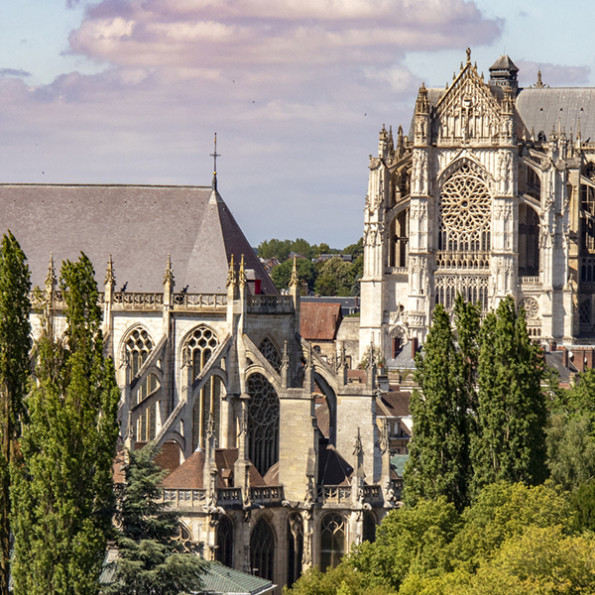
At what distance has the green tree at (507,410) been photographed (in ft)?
240

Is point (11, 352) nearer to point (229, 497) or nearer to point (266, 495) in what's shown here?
point (229, 497)

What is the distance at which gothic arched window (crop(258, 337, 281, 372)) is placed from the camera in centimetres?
8700

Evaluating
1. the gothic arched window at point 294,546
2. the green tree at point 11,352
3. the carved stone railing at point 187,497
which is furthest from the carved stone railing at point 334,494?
the green tree at point 11,352

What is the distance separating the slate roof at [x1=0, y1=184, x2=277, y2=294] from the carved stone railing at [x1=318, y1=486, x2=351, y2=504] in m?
11.7

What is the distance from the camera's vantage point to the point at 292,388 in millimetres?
82125

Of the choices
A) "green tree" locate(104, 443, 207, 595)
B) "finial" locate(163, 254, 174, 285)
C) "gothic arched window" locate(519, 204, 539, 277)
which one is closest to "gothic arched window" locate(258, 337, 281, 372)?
"finial" locate(163, 254, 174, 285)

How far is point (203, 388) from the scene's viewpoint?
84.2 meters

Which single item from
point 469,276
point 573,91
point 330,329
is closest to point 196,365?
point 469,276

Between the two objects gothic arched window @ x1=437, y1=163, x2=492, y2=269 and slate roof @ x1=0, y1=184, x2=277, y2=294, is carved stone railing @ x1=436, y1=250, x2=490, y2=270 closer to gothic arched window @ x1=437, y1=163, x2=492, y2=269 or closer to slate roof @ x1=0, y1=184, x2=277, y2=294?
gothic arched window @ x1=437, y1=163, x2=492, y2=269

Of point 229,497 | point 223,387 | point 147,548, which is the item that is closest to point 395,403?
point 223,387

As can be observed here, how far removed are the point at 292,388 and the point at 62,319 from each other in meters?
11.0

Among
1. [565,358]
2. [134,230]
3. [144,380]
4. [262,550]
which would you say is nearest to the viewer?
[262,550]

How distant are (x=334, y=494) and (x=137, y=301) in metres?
13.7

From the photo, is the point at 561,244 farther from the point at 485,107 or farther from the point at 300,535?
the point at 300,535
